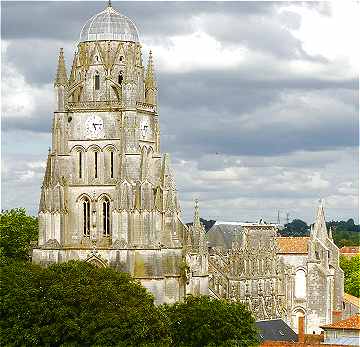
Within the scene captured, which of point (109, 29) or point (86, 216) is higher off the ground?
point (109, 29)

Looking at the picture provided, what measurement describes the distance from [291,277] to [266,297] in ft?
25.2

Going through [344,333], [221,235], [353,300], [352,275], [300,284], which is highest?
[221,235]

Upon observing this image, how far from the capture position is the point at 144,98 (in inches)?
3829

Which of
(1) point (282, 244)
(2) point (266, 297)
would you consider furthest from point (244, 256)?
(1) point (282, 244)

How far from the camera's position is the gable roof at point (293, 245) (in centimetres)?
11856

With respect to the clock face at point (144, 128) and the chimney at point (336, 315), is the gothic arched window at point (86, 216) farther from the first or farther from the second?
the chimney at point (336, 315)

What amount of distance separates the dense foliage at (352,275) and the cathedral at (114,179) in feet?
159

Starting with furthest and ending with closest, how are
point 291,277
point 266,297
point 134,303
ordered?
point 291,277 < point 266,297 < point 134,303

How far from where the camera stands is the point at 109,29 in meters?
97.4

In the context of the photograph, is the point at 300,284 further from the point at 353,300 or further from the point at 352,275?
the point at 352,275

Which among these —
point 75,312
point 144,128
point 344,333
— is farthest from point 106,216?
point 344,333

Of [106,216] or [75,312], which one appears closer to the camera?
[75,312]

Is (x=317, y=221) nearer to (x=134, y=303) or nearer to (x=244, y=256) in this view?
(x=244, y=256)

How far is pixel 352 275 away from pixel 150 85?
6062 centimetres
